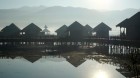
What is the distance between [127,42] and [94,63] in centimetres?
606

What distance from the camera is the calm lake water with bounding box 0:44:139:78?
1694 inches

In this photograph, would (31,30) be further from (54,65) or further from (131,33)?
(131,33)

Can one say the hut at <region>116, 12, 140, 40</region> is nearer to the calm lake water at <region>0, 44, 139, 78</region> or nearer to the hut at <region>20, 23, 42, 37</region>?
the calm lake water at <region>0, 44, 139, 78</region>

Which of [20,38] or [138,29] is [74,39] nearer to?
[20,38]

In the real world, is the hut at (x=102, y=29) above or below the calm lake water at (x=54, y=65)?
above

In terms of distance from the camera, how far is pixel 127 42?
51.7m

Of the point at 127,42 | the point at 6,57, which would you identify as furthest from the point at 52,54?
the point at 127,42

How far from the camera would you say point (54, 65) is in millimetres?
53719

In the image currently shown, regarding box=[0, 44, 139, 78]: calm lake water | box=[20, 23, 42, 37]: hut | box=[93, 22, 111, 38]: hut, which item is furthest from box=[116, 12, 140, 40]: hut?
box=[20, 23, 42, 37]: hut

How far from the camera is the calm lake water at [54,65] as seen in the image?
43025 millimetres

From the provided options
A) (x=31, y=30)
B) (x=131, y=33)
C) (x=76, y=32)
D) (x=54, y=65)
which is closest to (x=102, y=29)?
(x=76, y=32)

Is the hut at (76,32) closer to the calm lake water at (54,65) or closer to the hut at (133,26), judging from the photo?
the calm lake water at (54,65)

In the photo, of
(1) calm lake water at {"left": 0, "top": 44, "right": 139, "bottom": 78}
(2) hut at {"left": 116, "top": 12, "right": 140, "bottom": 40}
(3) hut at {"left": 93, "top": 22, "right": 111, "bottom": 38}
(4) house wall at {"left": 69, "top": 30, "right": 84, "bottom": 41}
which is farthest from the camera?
(3) hut at {"left": 93, "top": 22, "right": 111, "bottom": 38}

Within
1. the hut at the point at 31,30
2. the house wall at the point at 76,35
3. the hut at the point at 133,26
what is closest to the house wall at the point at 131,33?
the hut at the point at 133,26
